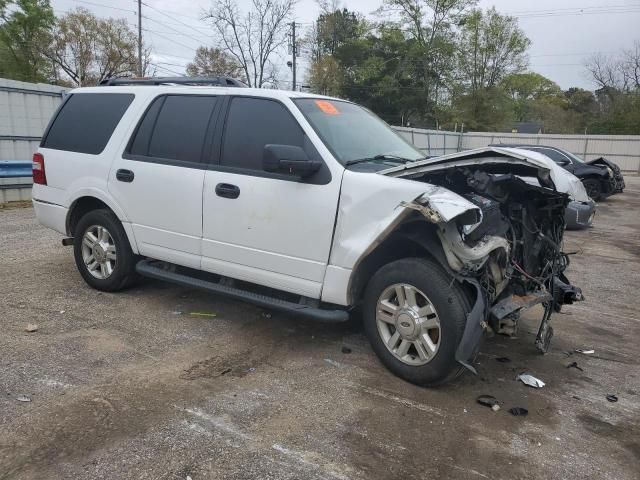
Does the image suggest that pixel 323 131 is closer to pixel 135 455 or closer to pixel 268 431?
pixel 268 431

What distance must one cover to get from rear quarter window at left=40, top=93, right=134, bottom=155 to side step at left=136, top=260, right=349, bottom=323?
127cm

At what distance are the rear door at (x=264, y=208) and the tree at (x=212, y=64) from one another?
1693 inches

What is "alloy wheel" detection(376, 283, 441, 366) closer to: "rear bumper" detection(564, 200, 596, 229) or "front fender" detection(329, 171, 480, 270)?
"front fender" detection(329, 171, 480, 270)

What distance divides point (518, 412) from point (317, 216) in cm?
187

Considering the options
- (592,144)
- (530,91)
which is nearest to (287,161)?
(592,144)

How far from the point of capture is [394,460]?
113 inches

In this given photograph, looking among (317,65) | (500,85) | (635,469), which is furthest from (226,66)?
(635,469)

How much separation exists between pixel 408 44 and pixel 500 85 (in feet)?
31.5

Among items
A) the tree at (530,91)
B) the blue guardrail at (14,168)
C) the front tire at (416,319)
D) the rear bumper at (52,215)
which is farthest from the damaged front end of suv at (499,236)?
the tree at (530,91)

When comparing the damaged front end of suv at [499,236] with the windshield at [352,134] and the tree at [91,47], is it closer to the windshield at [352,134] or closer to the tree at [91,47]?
the windshield at [352,134]

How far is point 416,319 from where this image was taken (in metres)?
3.57

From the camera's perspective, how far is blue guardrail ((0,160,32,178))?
431 inches

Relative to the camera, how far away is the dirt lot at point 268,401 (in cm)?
282

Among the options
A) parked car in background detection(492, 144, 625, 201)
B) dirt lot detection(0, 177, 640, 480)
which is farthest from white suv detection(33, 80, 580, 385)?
parked car in background detection(492, 144, 625, 201)
